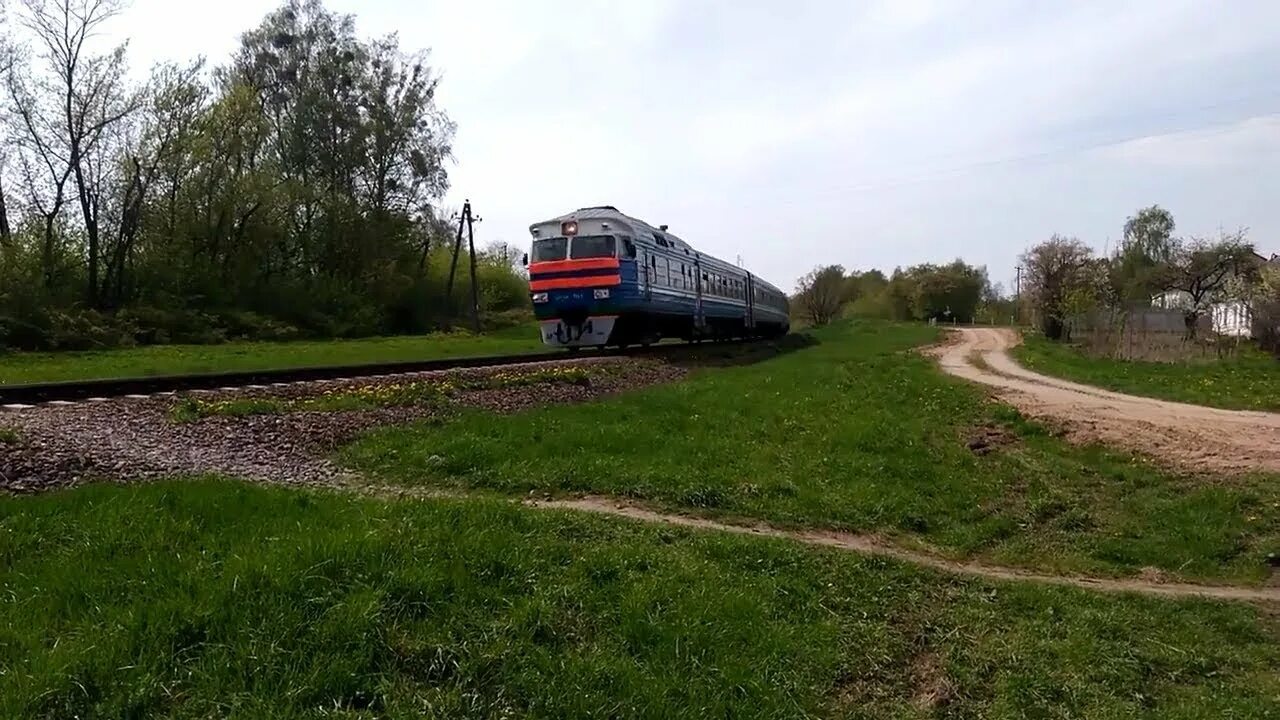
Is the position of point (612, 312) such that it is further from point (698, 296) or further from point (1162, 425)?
point (1162, 425)

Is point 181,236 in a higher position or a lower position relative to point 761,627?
higher

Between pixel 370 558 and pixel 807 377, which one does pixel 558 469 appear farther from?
pixel 807 377

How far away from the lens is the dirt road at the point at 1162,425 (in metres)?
10.5

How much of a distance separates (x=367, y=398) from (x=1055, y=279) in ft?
183

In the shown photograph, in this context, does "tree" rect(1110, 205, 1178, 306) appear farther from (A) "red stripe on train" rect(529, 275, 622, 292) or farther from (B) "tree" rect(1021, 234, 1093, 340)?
(A) "red stripe on train" rect(529, 275, 622, 292)

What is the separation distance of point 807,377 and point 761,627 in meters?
15.0

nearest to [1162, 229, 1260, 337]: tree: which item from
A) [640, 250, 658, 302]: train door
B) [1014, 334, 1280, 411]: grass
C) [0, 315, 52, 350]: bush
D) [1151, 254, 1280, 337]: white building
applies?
[1151, 254, 1280, 337]: white building

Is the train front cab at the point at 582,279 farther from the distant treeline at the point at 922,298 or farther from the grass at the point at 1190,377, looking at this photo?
the distant treeline at the point at 922,298

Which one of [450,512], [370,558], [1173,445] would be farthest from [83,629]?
[1173,445]

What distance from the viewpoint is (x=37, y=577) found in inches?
178

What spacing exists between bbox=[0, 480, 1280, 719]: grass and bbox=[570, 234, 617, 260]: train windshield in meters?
14.8

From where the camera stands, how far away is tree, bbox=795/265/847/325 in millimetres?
86750

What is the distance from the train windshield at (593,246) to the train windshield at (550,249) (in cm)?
Result: 34

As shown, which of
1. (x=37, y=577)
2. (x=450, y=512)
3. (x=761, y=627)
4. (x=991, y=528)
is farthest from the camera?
(x=991, y=528)
